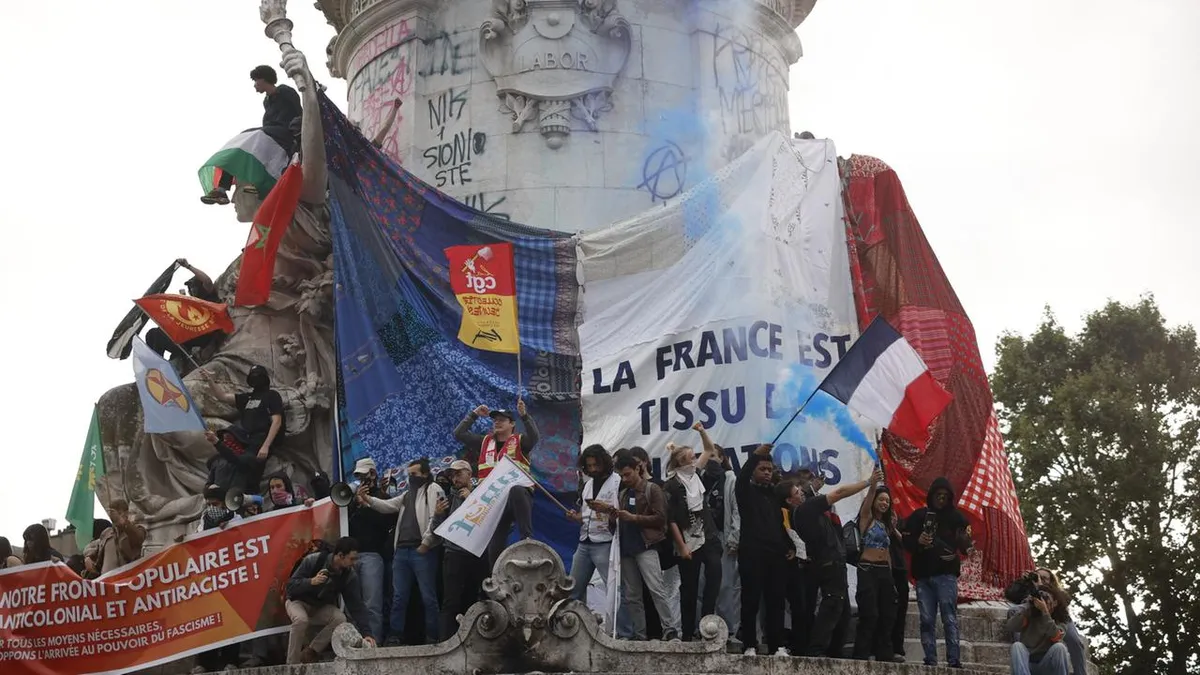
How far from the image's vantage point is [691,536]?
16.7 metres

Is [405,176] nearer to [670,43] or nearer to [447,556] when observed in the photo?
[670,43]

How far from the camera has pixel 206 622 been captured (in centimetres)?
1788

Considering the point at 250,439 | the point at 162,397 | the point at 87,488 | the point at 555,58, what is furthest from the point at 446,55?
the point at 87,488

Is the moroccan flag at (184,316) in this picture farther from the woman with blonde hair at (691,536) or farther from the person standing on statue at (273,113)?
the woman with blonde hair at (691,536)

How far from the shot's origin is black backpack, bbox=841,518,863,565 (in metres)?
17.8

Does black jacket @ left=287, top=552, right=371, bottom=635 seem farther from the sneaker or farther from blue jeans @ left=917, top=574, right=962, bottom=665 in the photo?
the sneaker

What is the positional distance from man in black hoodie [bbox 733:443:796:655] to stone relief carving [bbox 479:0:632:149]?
741 centimetres

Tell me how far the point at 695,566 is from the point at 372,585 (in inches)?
123

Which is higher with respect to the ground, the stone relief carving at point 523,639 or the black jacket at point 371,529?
the black jacket at point 371,529

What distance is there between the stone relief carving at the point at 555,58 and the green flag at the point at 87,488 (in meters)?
6.39

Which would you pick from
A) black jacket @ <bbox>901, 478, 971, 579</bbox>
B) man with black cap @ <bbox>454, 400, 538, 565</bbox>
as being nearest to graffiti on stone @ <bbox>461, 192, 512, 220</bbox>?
man with black cap @ <bbox>454, 400, 538, 565</bbox>

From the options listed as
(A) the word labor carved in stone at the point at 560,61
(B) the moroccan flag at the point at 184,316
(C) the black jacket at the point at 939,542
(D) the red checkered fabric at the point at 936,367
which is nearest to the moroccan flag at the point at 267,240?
(B) the moroccan flag at the point at 184,316

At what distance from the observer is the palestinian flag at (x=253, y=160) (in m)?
23.2

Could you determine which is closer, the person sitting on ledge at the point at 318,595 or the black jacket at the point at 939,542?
the person sitting on ledge at the point at 318,595
